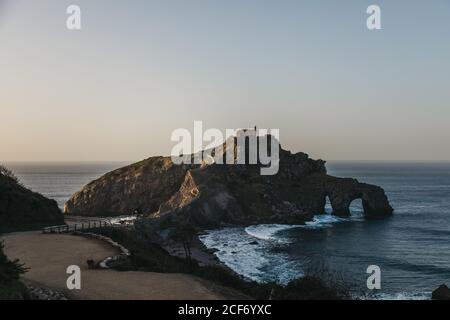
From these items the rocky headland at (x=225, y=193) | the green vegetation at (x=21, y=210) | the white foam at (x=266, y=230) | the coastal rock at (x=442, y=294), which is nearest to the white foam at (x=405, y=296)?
the coastal rock at (x=442, y=294)

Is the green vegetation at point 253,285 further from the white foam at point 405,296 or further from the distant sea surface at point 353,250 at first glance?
the distant sea surface at point 353,250

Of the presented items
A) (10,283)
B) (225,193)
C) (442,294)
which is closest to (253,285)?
(442,294)

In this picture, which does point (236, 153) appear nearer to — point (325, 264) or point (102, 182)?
point (102, 182)

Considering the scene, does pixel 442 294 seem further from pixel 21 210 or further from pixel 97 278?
pixel 21 210

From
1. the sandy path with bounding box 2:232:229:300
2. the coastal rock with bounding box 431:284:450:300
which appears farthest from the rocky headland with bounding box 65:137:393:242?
the coastal rock with bounding box 431:284:450:300

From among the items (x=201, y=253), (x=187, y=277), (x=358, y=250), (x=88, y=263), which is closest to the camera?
(x=187, y=277)
